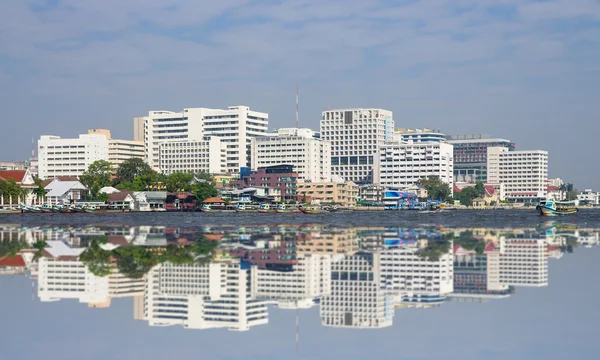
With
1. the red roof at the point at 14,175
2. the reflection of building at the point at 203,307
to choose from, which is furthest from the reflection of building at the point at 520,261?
the red roof at the point at 14,175

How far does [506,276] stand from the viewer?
90.1 ft

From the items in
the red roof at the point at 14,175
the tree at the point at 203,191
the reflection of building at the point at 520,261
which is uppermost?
the red roof at the point at 14,175

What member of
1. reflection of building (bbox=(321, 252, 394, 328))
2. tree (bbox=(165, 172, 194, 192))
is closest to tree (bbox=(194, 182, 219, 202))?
tree (bbox=(165, 172, 194, 192))

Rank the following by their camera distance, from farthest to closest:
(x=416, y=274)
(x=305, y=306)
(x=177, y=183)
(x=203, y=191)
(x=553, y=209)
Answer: (x=177, y=183) → (x=203, y=191) → (x=553, y=209) → (x=416, y=274) → (x=305, y=306)

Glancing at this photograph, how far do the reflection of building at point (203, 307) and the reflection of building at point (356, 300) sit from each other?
66.3 inches

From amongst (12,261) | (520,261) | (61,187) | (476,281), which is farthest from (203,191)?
(476,281)

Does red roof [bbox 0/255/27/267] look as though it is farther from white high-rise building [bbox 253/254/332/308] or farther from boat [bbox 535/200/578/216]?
boat [bbox 535/200/578/216]

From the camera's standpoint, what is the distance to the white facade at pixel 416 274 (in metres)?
24.2

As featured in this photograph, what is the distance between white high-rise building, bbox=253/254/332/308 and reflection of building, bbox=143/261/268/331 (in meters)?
0.55

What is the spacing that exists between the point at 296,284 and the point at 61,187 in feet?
567

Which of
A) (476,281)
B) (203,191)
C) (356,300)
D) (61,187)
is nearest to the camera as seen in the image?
(356,300)

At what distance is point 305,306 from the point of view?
21594 mm

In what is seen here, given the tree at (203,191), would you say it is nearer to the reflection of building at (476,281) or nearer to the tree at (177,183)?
the tree at (177,183)

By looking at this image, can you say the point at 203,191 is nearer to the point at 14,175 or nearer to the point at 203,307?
the point at 14,175
